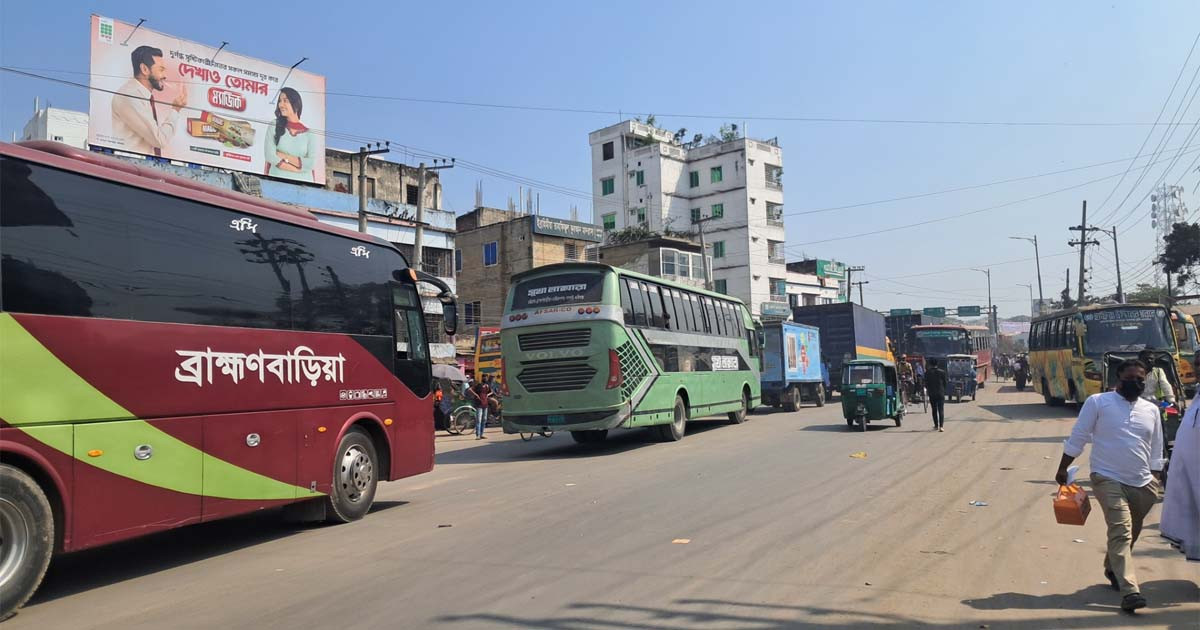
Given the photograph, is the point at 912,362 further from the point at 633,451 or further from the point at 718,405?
the point at 633,451

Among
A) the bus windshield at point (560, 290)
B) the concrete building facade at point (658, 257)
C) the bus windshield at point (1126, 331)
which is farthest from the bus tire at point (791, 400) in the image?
the concrete building facade at point (658, 257)

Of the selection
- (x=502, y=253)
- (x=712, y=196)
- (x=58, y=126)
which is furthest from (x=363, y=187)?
(x=712, y=196)

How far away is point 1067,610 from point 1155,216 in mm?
72509

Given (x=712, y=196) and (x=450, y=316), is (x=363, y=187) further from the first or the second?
(x=712, y=196)

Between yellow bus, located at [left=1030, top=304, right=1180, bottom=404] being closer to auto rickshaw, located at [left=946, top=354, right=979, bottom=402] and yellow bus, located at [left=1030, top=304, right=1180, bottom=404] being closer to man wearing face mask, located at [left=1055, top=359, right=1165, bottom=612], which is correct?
auto rickshaw, located at [left=946, top=354, right=979, bottom=402]

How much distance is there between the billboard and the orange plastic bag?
32.0 m

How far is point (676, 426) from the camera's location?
1825cm

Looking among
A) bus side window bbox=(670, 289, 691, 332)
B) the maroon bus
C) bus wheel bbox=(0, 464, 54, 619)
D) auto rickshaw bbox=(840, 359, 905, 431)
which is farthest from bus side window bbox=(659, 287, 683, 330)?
bus wheel bbox=(0, 464, 54, 619)

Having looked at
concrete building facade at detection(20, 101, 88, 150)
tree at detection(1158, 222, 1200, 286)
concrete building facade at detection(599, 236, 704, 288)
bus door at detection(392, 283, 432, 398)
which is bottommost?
bus door at detection(392, 283, 432, 398)

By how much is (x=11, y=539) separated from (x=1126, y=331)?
24.5 metres

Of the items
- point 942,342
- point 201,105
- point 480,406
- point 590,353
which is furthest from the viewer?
point 942,342

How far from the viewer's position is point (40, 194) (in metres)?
5.88

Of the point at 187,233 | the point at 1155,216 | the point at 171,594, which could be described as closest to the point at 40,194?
the point at 187,233

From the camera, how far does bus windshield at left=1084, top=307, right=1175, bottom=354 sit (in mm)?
21172
